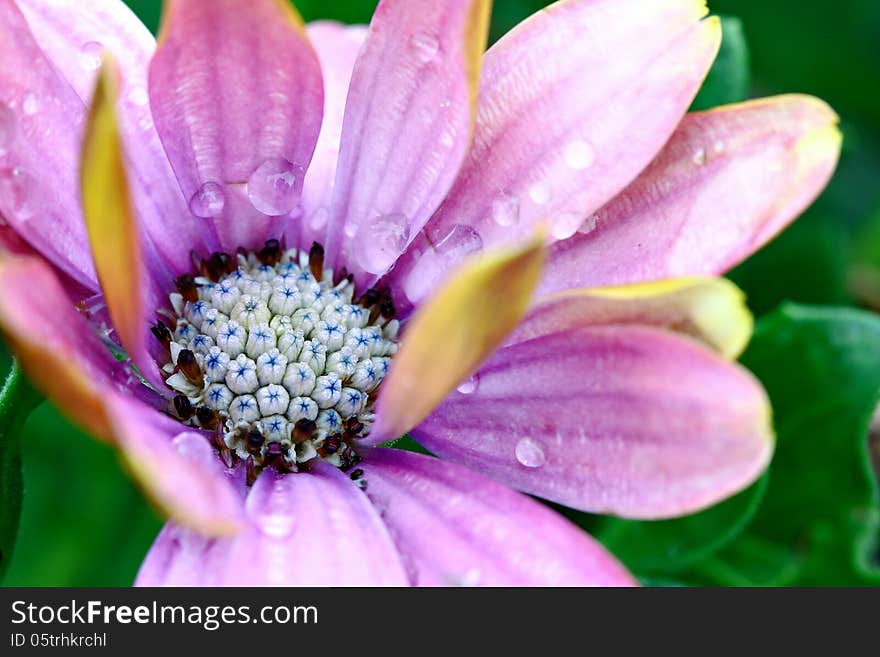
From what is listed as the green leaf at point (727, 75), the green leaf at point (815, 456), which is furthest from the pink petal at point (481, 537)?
the green leaf at point (727, 75)

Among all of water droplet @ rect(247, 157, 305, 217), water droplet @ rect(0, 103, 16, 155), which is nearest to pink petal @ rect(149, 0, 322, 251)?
water droplet @ rect(247, 157, 305, 217)

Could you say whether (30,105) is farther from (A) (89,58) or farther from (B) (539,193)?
(B) (539,193)

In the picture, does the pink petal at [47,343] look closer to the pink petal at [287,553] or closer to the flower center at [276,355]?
the pink petal at [287,553]

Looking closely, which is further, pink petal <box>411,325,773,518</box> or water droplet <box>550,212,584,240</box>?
water droplet <box>550,212,584,240</box>

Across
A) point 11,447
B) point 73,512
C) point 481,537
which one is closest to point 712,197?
point 481,537

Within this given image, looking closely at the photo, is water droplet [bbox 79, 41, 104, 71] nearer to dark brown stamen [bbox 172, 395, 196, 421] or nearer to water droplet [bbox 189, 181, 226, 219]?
water droplet [bbox 189, 181, 226, 219]

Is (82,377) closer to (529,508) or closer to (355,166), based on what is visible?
(529,508)
